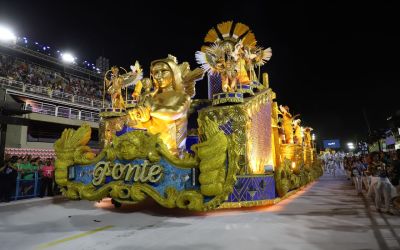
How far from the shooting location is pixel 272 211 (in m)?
6.40

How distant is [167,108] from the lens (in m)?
A: 7.55

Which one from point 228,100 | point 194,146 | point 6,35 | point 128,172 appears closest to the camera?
point 194,146

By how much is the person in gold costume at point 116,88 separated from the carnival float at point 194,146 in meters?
0.79

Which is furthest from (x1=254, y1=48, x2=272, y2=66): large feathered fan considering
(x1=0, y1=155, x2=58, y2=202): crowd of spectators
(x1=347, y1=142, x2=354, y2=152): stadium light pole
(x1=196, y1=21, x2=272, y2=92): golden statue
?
(x1=347, y1=142, x2=354, y2=152): stadium light pole

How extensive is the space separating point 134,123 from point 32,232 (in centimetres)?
399

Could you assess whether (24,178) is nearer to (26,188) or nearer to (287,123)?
(26,188)

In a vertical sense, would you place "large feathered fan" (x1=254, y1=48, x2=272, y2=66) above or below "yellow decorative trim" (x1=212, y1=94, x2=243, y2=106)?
above

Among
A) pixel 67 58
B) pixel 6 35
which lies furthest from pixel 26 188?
pixel 67 58

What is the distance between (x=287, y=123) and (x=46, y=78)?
921 inches

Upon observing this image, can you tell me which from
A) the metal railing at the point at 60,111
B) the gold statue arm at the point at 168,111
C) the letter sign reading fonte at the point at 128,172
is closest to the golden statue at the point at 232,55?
the gold statue arm at the point at 168,111

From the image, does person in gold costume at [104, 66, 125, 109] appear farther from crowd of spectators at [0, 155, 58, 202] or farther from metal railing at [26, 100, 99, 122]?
Result: metal railing at [26, 100, 99, 122]

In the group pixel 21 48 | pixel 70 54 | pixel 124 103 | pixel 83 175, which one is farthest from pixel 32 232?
pixel 70 54

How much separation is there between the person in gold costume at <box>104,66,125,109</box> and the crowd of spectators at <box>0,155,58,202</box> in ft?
10.8

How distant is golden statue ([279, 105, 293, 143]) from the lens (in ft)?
43.0
